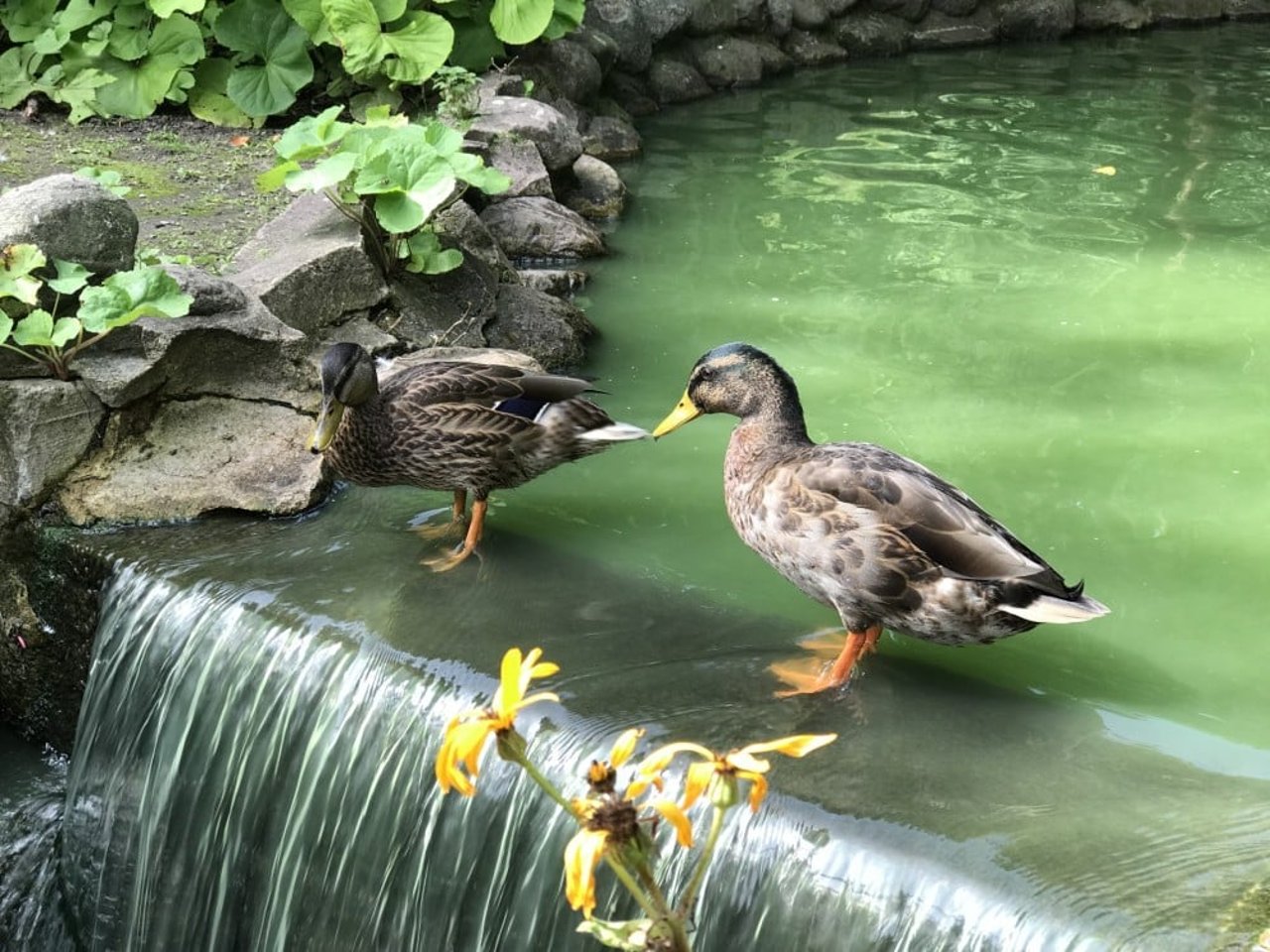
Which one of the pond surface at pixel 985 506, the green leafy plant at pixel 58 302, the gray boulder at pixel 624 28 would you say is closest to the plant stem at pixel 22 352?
the green leafy plant at pixel 58 302

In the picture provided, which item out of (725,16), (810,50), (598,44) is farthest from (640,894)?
(810,50)

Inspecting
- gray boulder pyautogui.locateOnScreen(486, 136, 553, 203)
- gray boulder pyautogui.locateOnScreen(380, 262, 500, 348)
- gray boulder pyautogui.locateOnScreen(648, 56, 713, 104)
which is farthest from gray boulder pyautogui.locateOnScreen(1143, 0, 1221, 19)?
gray boulder pyautogui.locateOnScreen(380, 262, 500, 348)

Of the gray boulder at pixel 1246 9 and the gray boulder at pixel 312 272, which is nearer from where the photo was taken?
the gray boulder at pixel 312 272

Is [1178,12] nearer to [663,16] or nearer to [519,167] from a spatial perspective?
[663,16]

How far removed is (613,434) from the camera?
3.73m

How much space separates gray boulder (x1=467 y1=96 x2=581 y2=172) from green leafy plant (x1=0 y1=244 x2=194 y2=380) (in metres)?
3.07

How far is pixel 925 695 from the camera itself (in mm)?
3178

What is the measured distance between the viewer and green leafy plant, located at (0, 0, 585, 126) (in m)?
6.86

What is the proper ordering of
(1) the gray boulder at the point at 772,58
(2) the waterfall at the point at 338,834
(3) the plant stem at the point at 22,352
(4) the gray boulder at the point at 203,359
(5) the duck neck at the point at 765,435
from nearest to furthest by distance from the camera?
(2) the waterfall at the point at 338,834
(5) the duck neck at the point at 765,435
(3) the plant stem at the point at 22,352
(4) the gray boulder at the point at 203,359
(1) the gray boulder at the point at 772,58

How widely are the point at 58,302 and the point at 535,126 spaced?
336 centimetres

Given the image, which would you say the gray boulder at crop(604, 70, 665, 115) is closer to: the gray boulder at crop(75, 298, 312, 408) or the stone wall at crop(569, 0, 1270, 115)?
the stone wall at crop(569, 0, 1270, 115)

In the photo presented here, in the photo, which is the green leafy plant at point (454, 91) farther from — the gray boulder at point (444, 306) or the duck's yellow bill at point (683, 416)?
the duck's yellow bill at point (683, 416)

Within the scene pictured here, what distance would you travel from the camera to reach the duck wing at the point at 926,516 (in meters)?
2.95

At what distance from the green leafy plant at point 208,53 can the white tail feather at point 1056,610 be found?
15.5 feet
